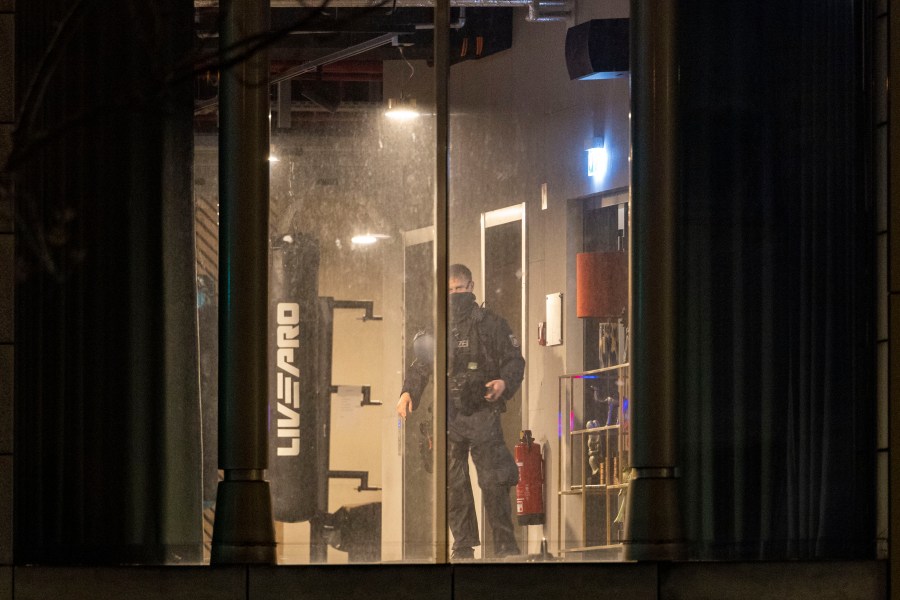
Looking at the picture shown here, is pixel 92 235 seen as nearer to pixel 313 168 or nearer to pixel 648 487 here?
pixel 313 168

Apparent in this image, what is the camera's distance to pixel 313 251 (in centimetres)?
885

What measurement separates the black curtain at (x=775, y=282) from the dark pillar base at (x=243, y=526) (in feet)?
7.90

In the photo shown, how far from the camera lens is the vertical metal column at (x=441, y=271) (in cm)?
876

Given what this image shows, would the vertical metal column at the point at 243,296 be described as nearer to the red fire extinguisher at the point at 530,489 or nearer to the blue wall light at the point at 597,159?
the red fire extinguisher at the point at 530,489

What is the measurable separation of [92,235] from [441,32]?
2.36 meters

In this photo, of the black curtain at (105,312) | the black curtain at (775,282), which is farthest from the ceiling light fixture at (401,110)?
the black curtain at (775,282)

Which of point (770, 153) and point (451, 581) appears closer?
point (451, 581)

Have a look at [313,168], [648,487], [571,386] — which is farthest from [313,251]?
[648,487]

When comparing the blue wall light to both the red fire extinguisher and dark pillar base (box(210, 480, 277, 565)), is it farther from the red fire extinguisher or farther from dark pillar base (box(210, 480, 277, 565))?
dark pillar base (box(210, 480, 277, 565))

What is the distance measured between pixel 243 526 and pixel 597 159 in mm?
2941

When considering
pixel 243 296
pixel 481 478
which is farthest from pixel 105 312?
pixel 481 478

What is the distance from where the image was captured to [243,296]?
8.50m

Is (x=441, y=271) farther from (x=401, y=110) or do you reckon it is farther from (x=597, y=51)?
(x=597, y=51)

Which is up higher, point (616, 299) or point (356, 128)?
point (356, 128)
